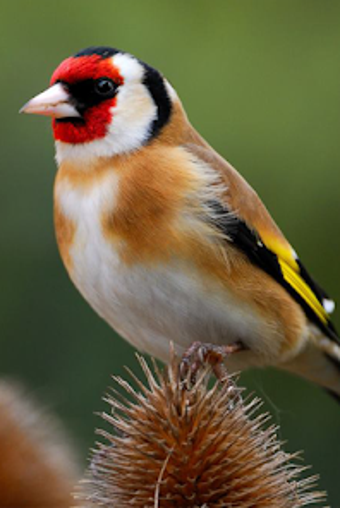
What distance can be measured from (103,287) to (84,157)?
1.18 ft

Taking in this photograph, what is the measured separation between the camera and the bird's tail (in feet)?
10.9

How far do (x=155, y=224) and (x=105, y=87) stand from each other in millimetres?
414

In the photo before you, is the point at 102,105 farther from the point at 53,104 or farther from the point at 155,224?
the point at 155,224

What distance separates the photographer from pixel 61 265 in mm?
4215

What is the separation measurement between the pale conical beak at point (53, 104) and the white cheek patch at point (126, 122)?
0.11m

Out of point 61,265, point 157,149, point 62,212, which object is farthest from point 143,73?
point 61,265

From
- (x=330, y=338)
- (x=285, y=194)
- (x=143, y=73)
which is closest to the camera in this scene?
(x=143, y=73)

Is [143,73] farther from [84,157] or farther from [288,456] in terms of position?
[288,456]

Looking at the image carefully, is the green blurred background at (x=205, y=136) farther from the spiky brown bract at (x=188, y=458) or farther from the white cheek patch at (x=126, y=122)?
the spiky brown bract at (x=188, y=458)

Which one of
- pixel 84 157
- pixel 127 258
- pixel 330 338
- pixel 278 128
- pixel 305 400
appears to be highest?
pixel 84 157

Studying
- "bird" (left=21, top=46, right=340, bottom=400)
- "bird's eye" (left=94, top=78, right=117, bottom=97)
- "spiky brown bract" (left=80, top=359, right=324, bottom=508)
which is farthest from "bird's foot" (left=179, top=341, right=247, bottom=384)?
"bird's eye" (left=94, top=78, right=117, bottom=97)

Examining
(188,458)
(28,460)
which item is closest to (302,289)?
(188,458)

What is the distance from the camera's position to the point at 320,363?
135 inches

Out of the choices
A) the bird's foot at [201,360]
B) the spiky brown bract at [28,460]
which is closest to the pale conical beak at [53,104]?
the bird's foot at [201,360]
